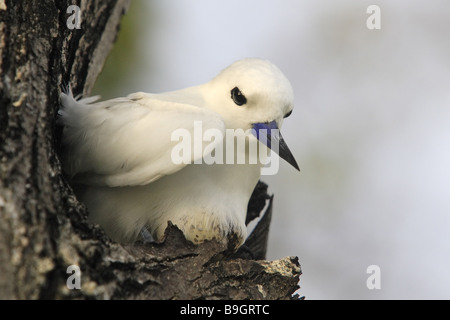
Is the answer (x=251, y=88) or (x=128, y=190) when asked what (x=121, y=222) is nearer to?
(x=128, y=190)

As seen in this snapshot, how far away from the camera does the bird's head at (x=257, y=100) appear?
3.69 m

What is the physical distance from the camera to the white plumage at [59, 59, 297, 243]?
3256 mm

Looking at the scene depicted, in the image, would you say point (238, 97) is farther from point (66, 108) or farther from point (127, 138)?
point (66, 108)

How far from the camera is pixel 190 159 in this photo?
314 centimetres

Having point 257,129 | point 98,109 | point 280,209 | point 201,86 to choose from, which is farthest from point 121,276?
point 280,209

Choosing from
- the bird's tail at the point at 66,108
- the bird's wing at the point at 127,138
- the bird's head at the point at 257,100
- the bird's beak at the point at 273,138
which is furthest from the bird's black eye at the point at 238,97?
the bird's tail at the point at 66,108

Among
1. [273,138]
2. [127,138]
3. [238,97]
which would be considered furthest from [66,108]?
[273,138]

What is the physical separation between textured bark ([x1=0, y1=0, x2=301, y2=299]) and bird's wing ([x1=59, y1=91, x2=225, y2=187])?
0.27 meters

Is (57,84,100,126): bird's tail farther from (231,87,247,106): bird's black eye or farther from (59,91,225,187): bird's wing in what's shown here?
(231,87,247,106): bird's black eye

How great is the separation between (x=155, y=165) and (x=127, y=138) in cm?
22

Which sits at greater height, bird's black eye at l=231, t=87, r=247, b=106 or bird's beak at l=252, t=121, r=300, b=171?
bird's black eye at l=231, t=87, r=247, b=106

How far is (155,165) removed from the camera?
3.20 metres

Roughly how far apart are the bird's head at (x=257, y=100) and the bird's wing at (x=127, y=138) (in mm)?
442

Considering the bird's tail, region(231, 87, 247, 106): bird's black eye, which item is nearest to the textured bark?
the bird's tail
